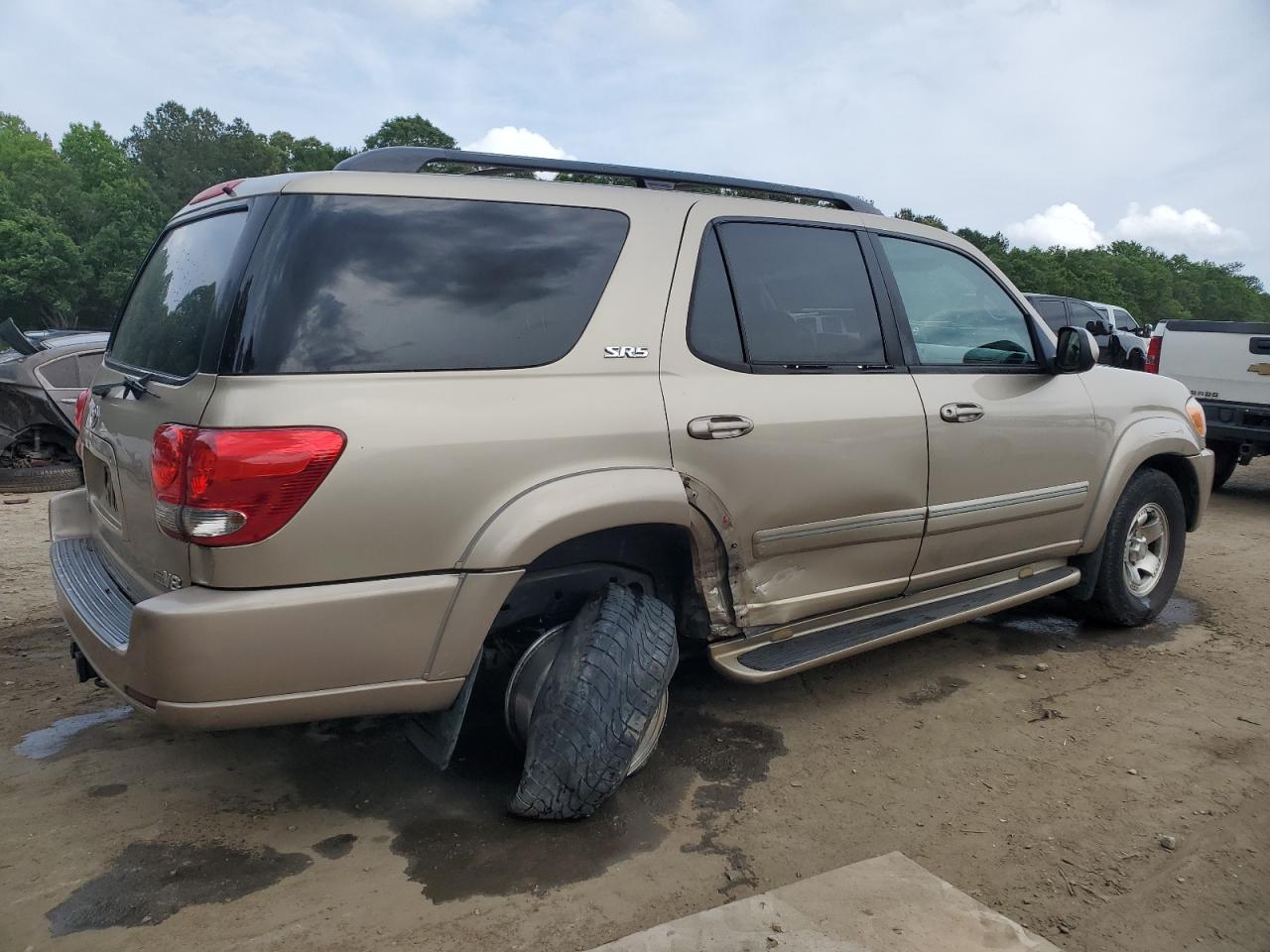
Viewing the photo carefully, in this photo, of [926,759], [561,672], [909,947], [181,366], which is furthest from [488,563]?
[926,759]

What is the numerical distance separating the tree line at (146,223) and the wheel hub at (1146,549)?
27.8 m

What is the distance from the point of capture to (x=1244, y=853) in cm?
263

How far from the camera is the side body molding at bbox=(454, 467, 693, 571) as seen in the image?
7.93ft

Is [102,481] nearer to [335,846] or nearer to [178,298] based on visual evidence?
[178,298]

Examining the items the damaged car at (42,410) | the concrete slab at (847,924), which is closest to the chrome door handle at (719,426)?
the concrete slab at (847,924)

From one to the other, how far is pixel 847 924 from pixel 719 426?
141cm

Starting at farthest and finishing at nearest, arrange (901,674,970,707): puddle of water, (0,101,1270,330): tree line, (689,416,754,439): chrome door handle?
(0,101,1270,330): tree line, (901,674,970,707): puddle of water, (689,416,754,439): chrome door handle

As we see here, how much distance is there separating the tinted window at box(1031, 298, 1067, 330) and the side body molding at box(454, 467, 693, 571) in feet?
41.7

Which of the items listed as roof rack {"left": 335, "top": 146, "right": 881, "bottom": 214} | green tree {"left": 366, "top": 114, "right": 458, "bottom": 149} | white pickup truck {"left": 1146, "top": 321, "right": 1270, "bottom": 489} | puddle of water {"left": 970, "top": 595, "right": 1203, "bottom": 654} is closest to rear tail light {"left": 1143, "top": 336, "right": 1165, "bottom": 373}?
white pickup truck {"left": 1146, "top": 321, "right": 1270, "bottom": 489}

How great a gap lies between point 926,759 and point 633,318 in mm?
1847

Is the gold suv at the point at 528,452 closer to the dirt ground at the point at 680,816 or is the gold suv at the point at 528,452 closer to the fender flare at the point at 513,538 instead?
the fender flare at the point at 513,538

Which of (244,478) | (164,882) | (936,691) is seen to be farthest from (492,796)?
(936,691)

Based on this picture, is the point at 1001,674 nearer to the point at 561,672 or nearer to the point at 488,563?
the point at 561,672

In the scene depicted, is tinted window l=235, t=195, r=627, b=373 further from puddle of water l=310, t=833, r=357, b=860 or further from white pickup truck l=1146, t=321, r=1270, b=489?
white pickup truck l=1146, t=321, r=1270, b=489
